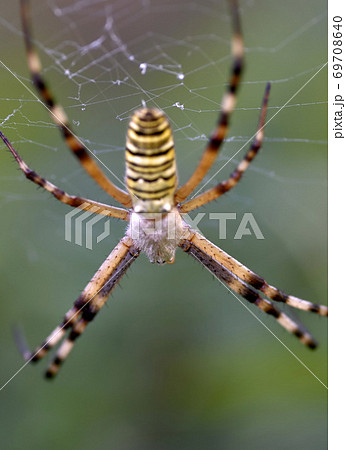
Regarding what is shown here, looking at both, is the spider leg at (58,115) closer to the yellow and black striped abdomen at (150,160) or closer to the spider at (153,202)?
the spider at (153,202)

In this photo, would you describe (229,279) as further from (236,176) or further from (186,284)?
(236,176)

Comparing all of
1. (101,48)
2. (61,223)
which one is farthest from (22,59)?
(61,223)

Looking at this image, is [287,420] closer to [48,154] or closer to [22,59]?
[48,154]

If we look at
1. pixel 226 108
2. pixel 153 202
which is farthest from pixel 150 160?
pixel 226 108

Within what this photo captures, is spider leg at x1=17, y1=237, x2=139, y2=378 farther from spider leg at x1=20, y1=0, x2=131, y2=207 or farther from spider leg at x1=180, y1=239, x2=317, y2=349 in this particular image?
spider leg at x1=20, y1=0, x2=131, y2=207
